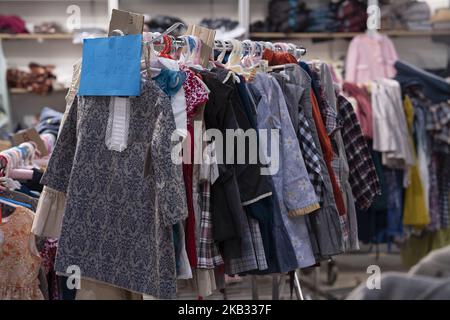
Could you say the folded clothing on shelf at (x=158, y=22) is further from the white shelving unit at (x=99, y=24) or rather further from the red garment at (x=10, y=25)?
the red garment at (x=10, y=25)

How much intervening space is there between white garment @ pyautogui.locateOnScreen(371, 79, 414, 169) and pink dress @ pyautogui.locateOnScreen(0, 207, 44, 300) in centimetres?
210

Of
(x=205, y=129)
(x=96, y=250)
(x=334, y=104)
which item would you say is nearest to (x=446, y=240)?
(x=334, y=104)

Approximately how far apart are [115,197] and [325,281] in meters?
2.73

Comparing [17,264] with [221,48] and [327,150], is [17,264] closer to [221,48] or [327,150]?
[221,48]

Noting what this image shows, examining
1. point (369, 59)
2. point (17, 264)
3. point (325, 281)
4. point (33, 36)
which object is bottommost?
point (17, 264)

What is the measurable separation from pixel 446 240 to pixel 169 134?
2.59m

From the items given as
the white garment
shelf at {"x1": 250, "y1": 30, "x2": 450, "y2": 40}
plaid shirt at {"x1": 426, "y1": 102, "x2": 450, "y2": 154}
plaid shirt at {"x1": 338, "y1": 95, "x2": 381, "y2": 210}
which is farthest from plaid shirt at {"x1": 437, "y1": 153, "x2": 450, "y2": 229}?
shelf at {"x1": 250, "y1": 30, "x2": 450, "y2": 40}

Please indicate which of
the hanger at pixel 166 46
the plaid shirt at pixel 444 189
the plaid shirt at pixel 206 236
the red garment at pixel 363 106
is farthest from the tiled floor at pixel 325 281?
the hanger at pixel 166 46

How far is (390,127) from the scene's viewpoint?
3.21 meters

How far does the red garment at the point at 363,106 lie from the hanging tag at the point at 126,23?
6.16 ft

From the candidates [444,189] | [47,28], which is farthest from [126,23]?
[47,28]

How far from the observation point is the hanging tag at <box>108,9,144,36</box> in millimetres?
1694

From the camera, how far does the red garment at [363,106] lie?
3.26 metres
